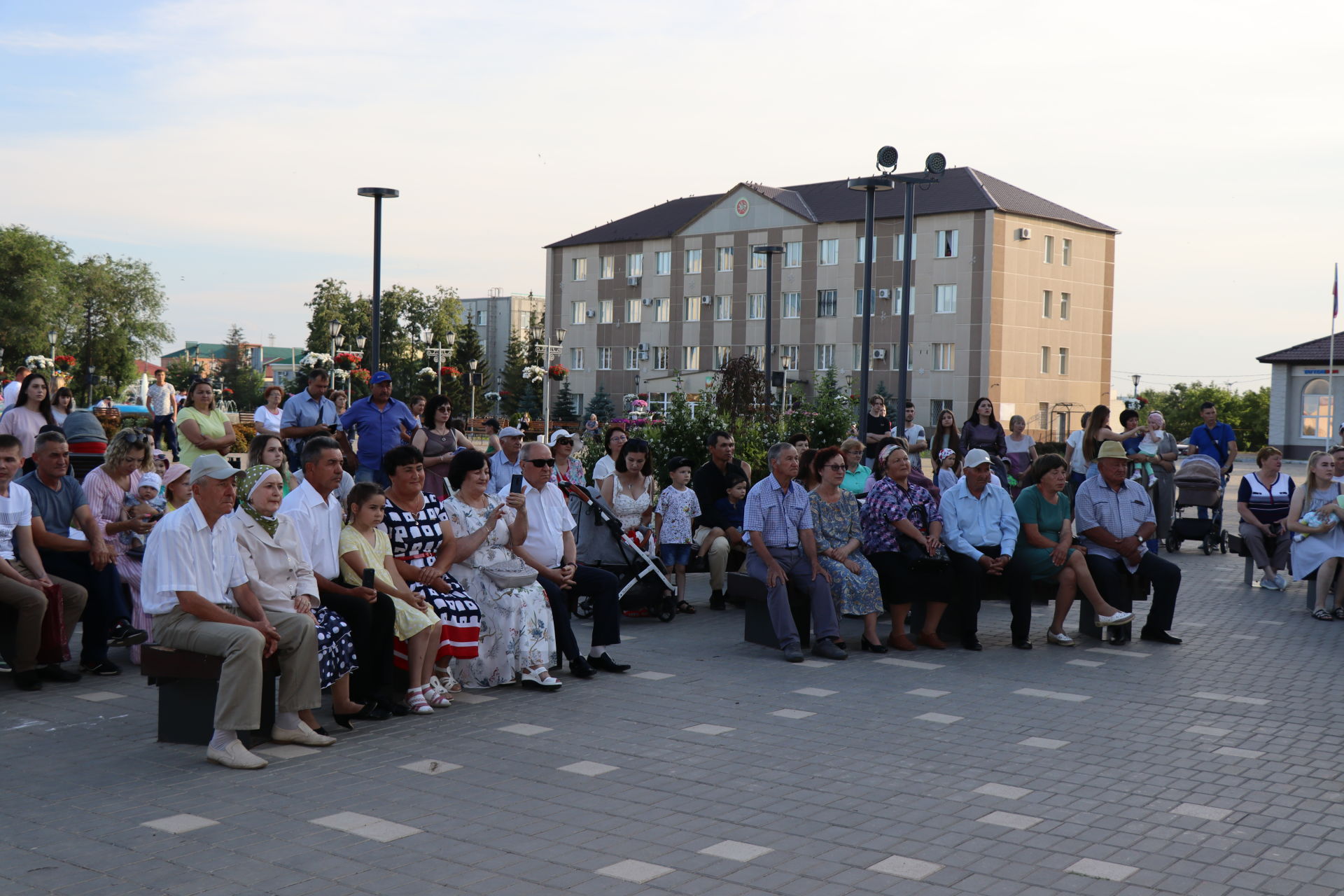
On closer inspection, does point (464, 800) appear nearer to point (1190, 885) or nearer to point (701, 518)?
point (1190, 885)

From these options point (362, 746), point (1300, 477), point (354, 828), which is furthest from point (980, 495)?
point (1300, 477)

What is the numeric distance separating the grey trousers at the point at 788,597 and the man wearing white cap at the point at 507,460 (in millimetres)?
2851

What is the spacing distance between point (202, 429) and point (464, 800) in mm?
7020

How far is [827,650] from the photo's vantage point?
32.4 feet

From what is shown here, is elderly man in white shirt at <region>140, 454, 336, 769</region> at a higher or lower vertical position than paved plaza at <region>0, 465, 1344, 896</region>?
higher

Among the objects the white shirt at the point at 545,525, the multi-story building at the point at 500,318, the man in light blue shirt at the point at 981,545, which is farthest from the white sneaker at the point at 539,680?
the multi-story building at the point at 500,318

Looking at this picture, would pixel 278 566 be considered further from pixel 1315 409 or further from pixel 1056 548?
pixel 1315 409

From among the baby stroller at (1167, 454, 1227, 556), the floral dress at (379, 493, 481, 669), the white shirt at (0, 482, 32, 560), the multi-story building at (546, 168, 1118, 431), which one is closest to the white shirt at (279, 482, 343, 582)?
the floral dress at (379, 493, 481, 669)

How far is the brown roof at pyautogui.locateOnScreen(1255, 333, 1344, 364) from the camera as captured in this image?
5012 cm

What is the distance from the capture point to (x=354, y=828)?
18.0ft

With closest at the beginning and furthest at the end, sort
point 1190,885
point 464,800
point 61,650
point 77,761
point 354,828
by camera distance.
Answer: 1. point 1190,885
2. point 354,828
3. point 464,800
4. point 77,761
5. point 61,650

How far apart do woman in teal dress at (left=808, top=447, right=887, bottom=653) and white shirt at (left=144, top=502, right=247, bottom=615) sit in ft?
16.3

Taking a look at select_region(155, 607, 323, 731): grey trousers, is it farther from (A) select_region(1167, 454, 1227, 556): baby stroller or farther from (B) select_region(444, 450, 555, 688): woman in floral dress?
A: (A) select_region(1167, 454, 1227, 556): baby stroller

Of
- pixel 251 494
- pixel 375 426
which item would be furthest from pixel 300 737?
pixel 375 426
